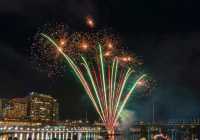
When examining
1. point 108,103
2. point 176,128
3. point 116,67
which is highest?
point 116,67

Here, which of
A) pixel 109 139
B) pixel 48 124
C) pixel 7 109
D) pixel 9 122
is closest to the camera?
pixel 109 139

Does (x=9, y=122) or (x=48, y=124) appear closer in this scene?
(x=9, y=122)

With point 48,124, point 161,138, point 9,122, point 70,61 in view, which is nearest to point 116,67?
point 70,61

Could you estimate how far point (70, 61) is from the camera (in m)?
29.4

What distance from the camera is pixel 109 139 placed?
2034cm

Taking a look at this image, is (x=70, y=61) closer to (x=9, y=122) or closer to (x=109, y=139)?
(x=109, y=139)

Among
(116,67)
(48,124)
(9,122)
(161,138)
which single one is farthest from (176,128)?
(161,138)

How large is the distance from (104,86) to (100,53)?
9.76ft

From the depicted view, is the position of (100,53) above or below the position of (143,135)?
above

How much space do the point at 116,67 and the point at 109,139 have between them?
12.1 meters

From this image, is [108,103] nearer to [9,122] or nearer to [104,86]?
[104,86]

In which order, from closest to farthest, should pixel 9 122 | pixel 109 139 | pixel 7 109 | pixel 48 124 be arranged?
pixel 109 139, pixel 9 122, pixel 48 124, pixel 7 109

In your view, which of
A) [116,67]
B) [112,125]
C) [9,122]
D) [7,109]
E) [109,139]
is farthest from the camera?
[7,109]

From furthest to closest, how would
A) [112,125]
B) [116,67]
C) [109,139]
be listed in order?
[116,67]
[112,125]
[109,139]
